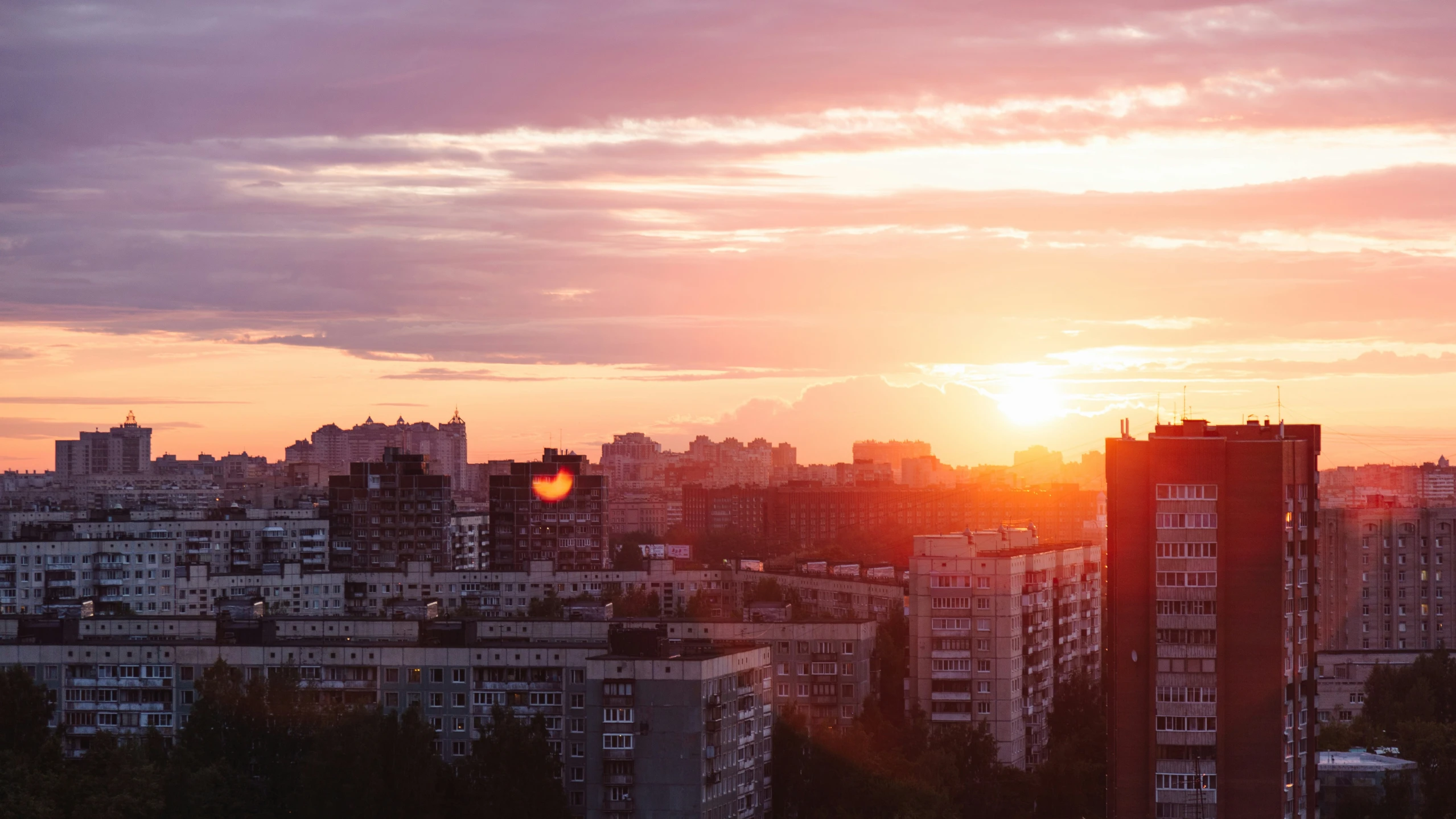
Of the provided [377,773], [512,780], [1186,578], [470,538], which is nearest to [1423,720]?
[1186,578]

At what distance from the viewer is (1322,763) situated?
49.7 metres

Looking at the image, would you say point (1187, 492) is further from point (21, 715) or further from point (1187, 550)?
point (21, 715)

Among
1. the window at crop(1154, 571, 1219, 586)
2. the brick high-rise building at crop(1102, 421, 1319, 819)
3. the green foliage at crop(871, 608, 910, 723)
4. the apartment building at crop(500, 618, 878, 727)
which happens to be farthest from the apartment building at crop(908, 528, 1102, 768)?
the window at crop(1154, 571, 1219, 586)

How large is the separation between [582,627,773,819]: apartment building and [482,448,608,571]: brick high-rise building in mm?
55019

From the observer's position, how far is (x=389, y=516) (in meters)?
102

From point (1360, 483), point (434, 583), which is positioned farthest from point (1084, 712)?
point (1360, 483)

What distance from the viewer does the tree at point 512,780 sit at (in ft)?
141

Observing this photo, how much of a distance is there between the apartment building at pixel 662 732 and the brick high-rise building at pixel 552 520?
5502cm

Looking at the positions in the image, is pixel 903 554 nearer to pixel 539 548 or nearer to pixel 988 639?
pixel 539 548

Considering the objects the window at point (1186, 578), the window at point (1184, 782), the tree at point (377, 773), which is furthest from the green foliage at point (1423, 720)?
the tree at point (377, 773)

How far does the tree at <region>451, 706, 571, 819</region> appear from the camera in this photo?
43.1 m

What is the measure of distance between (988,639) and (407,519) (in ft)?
165

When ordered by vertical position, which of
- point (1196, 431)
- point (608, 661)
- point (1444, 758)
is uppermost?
point (1196, 431)

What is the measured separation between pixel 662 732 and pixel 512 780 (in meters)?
3.83
